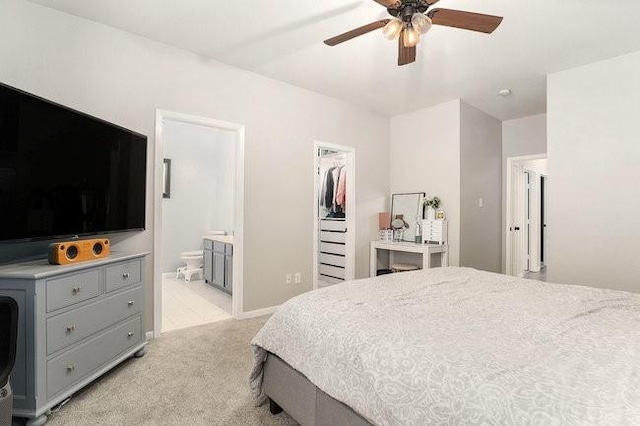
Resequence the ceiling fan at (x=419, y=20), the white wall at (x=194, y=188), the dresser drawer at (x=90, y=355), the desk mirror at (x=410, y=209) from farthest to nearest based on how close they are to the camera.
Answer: the white wall at (x=194, y=188) → the desk mirror at (x=410, y=209) → the ceiling fan at (x=419, y=20) → the dresser drawer at (x=90, y=355)

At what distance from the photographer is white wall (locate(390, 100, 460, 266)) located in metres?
4.03

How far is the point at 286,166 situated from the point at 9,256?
239 cm

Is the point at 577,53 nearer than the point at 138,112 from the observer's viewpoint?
No

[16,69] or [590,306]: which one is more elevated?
[16,69]

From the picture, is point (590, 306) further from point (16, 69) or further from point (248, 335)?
point (16, 69)

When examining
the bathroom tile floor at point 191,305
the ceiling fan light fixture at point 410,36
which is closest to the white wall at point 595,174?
the ceiling fan light fixture at point 410,36

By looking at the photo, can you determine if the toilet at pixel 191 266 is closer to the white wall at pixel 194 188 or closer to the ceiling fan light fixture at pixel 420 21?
the white wall at pixel 194 188

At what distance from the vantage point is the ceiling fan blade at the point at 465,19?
5.98ft

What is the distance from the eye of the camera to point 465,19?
187 cm

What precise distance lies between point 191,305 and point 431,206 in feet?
10.6

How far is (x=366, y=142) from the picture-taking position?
175 inches

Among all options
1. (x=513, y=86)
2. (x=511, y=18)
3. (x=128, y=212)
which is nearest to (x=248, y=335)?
(x=128, y=212)

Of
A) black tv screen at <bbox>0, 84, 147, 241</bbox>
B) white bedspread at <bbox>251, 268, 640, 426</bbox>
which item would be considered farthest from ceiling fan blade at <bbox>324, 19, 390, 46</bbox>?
black tv screen at <bbox>0, 84, 147, 241</bbox>

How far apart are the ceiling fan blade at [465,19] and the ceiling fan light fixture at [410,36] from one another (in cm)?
11
